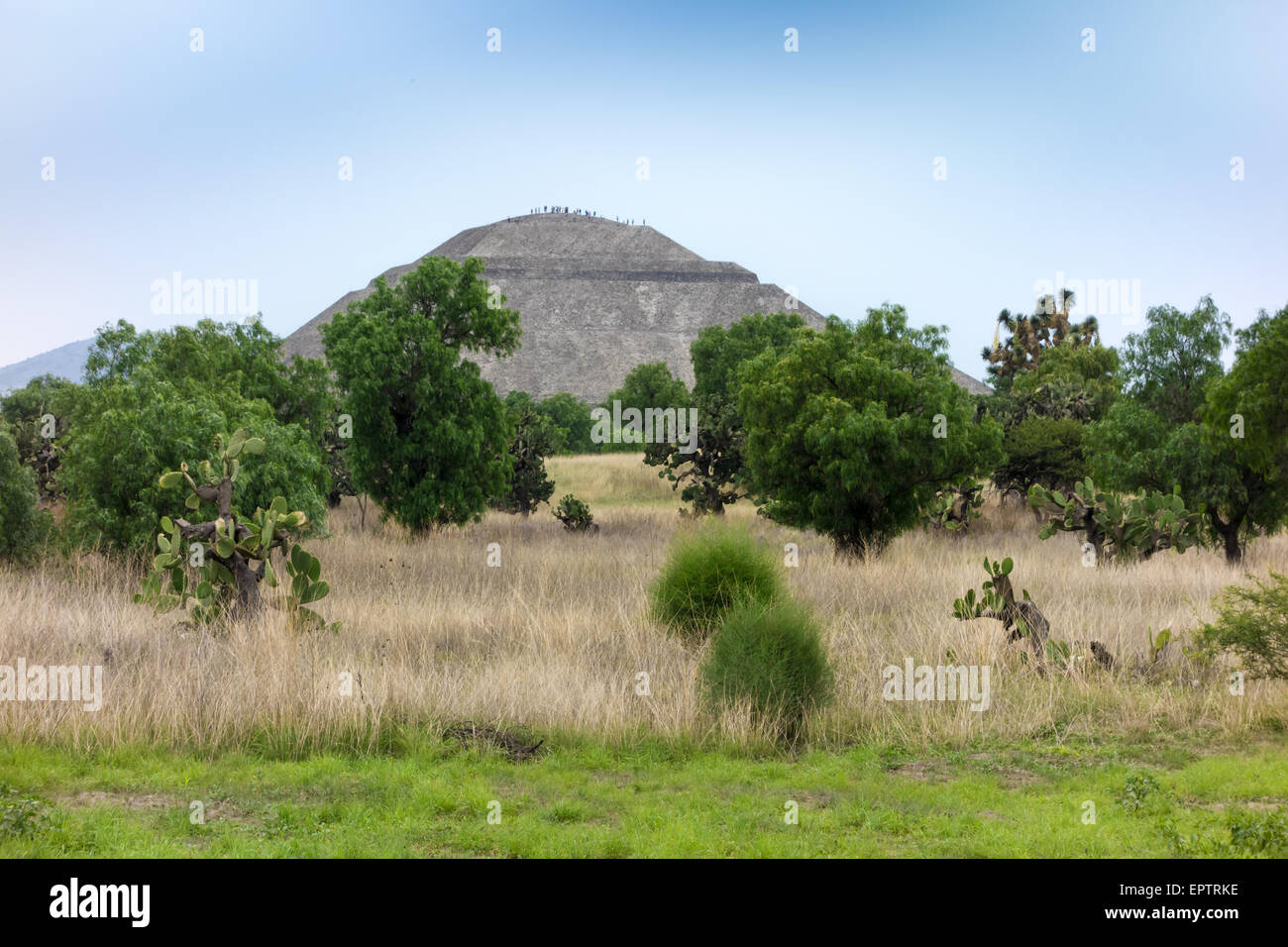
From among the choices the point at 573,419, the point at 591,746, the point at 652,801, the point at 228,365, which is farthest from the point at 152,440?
the point at 573,419

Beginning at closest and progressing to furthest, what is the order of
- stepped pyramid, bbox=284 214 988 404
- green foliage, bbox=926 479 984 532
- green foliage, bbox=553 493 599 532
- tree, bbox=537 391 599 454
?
green foliage, bbox=926 479 984 532 < green foliage, bbox=553 493 599 532 < tree, bbox=537 391 599 454 < stepped pyramid, bbox=284 214 988 404

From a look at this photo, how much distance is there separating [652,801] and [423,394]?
16926mm

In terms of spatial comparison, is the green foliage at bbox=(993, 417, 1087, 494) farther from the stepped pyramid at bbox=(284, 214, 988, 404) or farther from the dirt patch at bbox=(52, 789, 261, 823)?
the stepped pyramid at bbox=(284, 214, 988, 404)

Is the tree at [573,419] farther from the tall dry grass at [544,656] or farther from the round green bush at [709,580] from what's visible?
the round green bush at [709,580]

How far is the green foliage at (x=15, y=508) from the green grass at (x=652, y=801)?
965 centimetres

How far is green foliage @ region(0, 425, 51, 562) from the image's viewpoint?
54.7 ft

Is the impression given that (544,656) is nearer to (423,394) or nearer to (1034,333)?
(423,394)

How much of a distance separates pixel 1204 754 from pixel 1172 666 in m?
2.34

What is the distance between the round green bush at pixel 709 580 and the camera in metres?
12.6

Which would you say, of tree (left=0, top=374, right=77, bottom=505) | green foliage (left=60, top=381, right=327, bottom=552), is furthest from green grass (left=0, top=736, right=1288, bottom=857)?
tree (left=0, top=374, right=77, bottom=505)

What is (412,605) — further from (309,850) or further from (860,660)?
(309,850)

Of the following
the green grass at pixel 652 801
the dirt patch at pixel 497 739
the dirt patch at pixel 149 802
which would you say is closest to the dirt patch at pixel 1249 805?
the green grass at pixel 652 801

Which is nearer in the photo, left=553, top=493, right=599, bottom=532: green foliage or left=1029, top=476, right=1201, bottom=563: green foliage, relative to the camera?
left=1029, top=476, right=1201, bottom=563: green foliage

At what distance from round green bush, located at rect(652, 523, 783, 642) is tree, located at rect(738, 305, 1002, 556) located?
6186 millimetres
